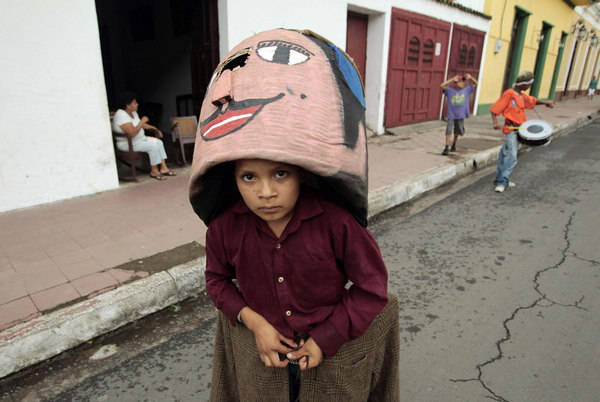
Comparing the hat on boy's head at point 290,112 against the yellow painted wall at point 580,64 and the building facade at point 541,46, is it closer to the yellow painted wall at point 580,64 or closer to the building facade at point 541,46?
the building facade at point 541,46

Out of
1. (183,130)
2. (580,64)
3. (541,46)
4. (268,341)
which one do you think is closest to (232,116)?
(268,341)

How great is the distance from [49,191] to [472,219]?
15.9 ft

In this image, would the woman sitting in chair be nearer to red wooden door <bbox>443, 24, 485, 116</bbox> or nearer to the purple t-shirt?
the purple t-shirt

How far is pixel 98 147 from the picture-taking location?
15.4ft

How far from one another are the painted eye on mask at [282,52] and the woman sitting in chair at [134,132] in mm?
4774

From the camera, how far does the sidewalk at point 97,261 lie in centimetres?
228

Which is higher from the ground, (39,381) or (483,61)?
(483,61)

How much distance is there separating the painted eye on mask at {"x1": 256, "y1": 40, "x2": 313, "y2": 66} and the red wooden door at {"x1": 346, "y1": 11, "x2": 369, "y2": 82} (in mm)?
8164

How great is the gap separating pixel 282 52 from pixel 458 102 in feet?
22.7

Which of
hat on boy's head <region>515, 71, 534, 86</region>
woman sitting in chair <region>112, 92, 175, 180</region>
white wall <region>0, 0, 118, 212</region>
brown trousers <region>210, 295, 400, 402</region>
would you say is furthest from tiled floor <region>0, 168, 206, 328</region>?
hat on boy's head <region>515, 71, 534, 86</region>

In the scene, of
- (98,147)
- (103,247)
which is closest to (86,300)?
(103,247)

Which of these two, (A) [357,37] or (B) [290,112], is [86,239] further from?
(A) [357,37]

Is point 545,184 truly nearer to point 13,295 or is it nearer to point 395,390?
point 395,390

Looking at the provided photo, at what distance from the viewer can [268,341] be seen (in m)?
1.10
